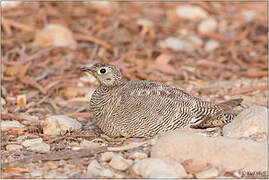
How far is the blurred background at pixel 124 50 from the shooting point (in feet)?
25.6

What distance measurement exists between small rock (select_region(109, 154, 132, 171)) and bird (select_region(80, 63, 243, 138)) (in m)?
0.95

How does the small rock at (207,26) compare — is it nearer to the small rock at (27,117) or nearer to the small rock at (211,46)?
the small rock at (211,46)

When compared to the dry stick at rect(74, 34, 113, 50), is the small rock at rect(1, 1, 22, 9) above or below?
above

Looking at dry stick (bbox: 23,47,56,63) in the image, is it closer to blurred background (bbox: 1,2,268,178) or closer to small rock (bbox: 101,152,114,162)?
blurred background (bbox: 1,2,268,178)

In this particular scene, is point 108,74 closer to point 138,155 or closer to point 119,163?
point 138,155

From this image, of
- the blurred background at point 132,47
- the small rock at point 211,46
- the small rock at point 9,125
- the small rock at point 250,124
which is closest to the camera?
the small rock at point 250,124

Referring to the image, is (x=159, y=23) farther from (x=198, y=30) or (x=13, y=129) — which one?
(x=13, y=129)

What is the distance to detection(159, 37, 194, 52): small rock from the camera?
397 inches

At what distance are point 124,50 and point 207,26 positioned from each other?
228 cm

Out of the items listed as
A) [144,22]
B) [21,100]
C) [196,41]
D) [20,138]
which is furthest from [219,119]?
[144,22]

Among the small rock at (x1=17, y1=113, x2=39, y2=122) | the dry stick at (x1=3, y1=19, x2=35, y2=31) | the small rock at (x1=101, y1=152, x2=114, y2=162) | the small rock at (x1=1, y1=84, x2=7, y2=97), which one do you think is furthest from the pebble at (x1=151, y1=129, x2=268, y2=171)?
the dry stick at (x1=3, y1=19, x2=35, y2=31)

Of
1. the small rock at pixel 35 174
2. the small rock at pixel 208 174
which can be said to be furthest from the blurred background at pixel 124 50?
the small rock at pixel 208 174

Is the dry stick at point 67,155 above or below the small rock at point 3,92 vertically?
below

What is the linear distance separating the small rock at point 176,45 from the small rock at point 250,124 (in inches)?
189
